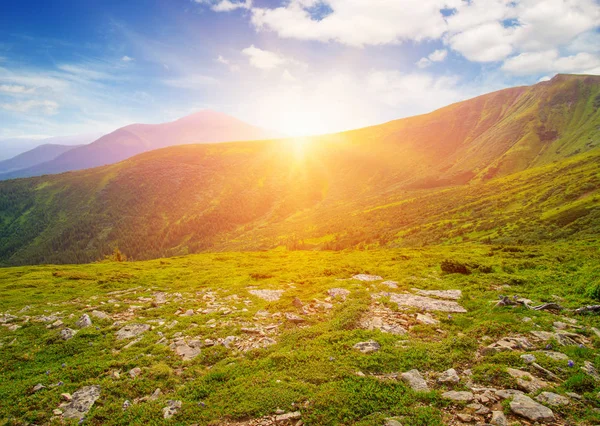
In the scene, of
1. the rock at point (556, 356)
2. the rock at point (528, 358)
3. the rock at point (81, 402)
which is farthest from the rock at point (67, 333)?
the rock at point (556, 356)

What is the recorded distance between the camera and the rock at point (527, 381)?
941 centimetres

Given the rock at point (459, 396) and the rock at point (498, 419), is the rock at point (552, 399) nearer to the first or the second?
the rock at point (498, 419)

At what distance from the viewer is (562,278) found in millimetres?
21297

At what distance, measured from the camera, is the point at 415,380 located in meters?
10.8

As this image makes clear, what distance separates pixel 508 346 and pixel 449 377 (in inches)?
157

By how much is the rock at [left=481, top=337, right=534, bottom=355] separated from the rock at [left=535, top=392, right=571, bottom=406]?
115 inches

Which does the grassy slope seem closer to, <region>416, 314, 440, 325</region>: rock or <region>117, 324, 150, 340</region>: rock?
<region>416, 314, 440, 325</region>: rock

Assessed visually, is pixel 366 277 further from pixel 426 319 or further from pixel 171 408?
pixel 171 408

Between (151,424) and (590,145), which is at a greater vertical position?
(590,145)

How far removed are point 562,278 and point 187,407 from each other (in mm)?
27430

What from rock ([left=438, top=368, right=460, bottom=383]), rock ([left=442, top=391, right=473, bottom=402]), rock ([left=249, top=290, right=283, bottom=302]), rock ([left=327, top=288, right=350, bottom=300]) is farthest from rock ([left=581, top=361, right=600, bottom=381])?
rock ([left=249, top=290, right=283, bottom=302])

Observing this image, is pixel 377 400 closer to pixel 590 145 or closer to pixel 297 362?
pixel 297 362

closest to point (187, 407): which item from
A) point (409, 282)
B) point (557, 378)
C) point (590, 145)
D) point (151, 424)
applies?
point (151, 424)

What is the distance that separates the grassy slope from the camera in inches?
386
